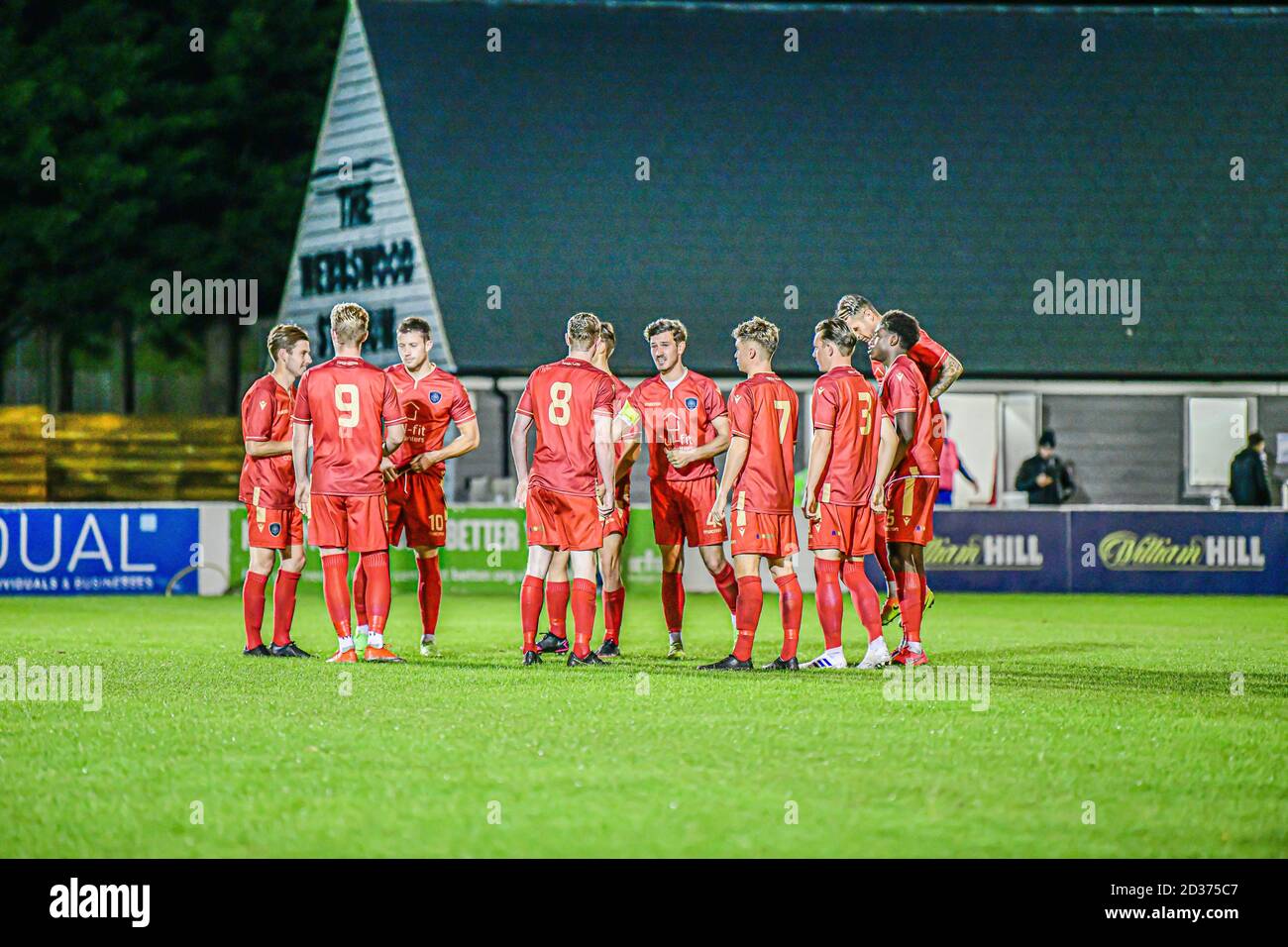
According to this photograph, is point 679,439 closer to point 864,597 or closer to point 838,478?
point 838,478

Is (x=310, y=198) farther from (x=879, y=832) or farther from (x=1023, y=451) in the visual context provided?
(x=879, y=832)

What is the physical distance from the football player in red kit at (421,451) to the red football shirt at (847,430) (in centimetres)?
267

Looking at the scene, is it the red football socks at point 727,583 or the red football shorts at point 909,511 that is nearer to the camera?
the red football shorts at point 909,511

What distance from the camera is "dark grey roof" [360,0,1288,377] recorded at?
3012 centimetres

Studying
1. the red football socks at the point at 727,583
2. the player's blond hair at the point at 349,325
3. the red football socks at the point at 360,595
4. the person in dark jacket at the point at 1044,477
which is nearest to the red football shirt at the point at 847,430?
the red football socks at the point at 727,583

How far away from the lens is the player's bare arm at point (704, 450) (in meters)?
12.2

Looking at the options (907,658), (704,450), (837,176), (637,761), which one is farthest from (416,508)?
(837,176)

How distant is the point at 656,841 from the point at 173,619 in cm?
1231

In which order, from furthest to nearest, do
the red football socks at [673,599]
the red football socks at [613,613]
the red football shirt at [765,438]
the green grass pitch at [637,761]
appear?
1. the red football socks at [613,613]
2. the red football socks at [673,599]
3. the red football shirt at [765,438]
4. the green grass pitch at [637,761]

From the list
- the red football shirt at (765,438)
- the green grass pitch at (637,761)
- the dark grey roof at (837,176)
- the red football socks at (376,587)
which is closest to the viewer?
the green grass pitch at (637,761)

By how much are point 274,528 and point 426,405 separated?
54.9 inches

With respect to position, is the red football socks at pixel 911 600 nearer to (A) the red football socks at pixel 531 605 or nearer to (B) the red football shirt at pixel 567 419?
(B) the red football shirt at pixel 567 419

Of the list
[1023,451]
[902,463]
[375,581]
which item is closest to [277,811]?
[375,581]

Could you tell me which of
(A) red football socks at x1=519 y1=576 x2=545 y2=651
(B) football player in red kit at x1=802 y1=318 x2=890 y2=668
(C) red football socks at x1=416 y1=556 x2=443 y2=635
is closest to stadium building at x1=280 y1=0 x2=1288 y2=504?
(C) red football socks at x1=416 y1=556 x2=443 y2=635
